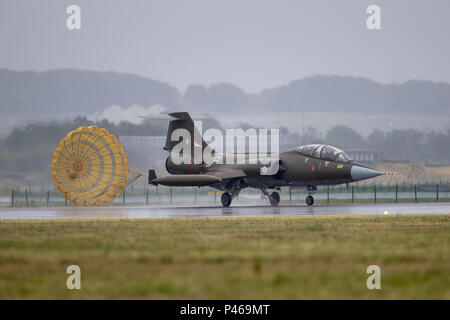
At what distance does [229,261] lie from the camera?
493 inches

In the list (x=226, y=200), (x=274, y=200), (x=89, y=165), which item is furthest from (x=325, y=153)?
(x=89, y=165)

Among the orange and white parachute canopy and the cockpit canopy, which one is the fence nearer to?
the orange and white parachute canopy

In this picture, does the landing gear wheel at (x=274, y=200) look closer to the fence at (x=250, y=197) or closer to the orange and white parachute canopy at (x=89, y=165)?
the fence at (x=250, y=197)

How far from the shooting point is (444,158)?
113 m

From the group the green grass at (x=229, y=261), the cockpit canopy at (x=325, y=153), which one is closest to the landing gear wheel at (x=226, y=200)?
the cockpit canopy at (x=325, y=153)

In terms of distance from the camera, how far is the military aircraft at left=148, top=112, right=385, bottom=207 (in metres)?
34.9

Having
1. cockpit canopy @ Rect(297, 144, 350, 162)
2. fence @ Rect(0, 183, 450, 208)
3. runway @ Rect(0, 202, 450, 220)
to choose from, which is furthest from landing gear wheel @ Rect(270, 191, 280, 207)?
fence @ Rect(0, 183, 450, 208)

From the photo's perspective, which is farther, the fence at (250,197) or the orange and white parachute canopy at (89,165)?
the fence at (250,197)

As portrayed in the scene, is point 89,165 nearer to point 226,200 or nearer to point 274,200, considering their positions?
point 226,200

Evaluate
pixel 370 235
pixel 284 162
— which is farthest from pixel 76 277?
pixel 284 162

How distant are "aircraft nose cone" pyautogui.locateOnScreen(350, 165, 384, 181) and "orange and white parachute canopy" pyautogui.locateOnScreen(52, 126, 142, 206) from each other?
40.1 ft

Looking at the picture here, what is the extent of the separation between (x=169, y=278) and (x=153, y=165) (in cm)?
3907

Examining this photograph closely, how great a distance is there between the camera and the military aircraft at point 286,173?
115ft
